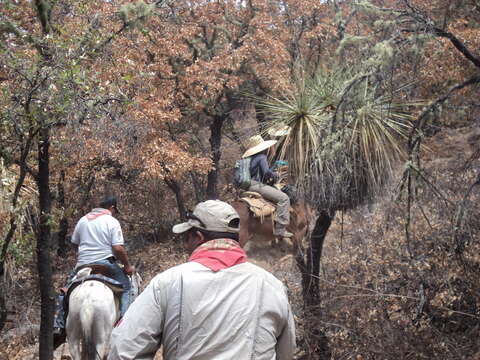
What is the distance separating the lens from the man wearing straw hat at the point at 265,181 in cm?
909

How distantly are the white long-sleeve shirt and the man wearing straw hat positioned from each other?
230 inches

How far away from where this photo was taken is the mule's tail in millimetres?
7746

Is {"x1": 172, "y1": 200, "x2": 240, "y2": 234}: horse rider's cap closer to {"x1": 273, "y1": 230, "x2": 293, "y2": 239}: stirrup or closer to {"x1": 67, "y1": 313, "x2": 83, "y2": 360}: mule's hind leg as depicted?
{"x1": 67, "y1": 313, "x2": 83, "y2": 360}: mule's hind leg

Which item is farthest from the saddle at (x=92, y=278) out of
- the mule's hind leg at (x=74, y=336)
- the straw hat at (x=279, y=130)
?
the straw hat at (x=279, y=130)

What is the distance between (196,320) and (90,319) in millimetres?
5288

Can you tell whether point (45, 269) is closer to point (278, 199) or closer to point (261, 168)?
point (261, 168)

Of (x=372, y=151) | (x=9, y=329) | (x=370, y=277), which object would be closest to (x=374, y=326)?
(x=370, y=277)

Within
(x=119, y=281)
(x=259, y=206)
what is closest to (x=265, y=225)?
(x=259, y=206)

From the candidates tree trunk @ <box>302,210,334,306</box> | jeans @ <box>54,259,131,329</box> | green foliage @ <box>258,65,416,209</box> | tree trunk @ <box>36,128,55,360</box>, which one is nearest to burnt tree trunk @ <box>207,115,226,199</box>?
tree trunk @ <box>302,210,334,306</box>

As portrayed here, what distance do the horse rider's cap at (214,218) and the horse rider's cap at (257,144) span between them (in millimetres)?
5489

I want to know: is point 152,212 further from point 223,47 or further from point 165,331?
point 165,331

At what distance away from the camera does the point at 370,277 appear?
32.3ft

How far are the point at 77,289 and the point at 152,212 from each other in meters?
14.9

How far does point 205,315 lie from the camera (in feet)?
9.52
